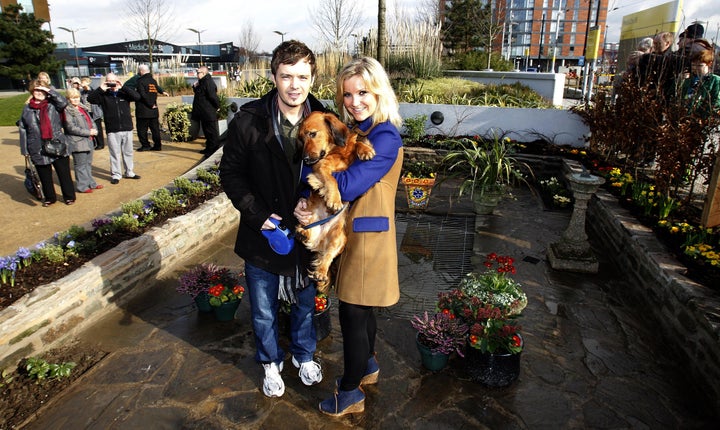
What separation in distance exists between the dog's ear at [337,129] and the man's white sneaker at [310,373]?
1534 millimetres

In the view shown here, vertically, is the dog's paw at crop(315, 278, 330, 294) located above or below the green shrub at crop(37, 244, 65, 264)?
above

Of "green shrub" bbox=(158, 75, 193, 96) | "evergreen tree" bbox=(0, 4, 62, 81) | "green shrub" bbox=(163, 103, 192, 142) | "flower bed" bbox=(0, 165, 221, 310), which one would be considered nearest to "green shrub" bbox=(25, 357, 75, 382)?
"flower bed" bbox=(0, 165, 221, 310)

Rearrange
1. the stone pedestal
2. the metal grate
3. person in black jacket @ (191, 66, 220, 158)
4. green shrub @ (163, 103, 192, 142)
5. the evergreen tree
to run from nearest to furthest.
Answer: the metal grate
the stone pedestal
person in black jacket @ (191, 66, 220, 158)
green shrub @ (163, 103, 192, 142)
the evergreen tree

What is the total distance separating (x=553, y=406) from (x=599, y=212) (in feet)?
11.9

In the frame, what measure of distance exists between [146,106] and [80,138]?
3082mm

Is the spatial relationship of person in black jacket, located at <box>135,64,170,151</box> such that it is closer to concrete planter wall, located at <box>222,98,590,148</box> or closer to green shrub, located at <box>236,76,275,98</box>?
green shrub, located at <box>236,76,275,98</box>

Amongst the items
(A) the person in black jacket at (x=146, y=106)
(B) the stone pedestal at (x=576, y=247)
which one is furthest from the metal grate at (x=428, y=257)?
(A) the person in black jacket at (x=146, y=106)

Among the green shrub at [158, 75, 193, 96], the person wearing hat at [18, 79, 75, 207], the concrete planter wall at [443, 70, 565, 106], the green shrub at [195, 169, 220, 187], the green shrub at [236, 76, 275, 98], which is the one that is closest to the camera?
the person wearing hat at [18, 79, 75, 207]

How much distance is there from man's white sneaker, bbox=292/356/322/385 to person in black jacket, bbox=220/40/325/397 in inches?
13.3

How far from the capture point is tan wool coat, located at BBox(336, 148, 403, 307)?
2.15m

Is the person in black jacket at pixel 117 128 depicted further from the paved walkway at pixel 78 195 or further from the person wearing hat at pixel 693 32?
the person wearing hat at pixel 693 32

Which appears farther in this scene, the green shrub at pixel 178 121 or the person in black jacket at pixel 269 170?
the green shrub at pixel 178 121

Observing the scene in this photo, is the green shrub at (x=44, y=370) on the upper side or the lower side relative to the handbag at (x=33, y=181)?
lower

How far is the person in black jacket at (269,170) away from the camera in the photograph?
2.30m
